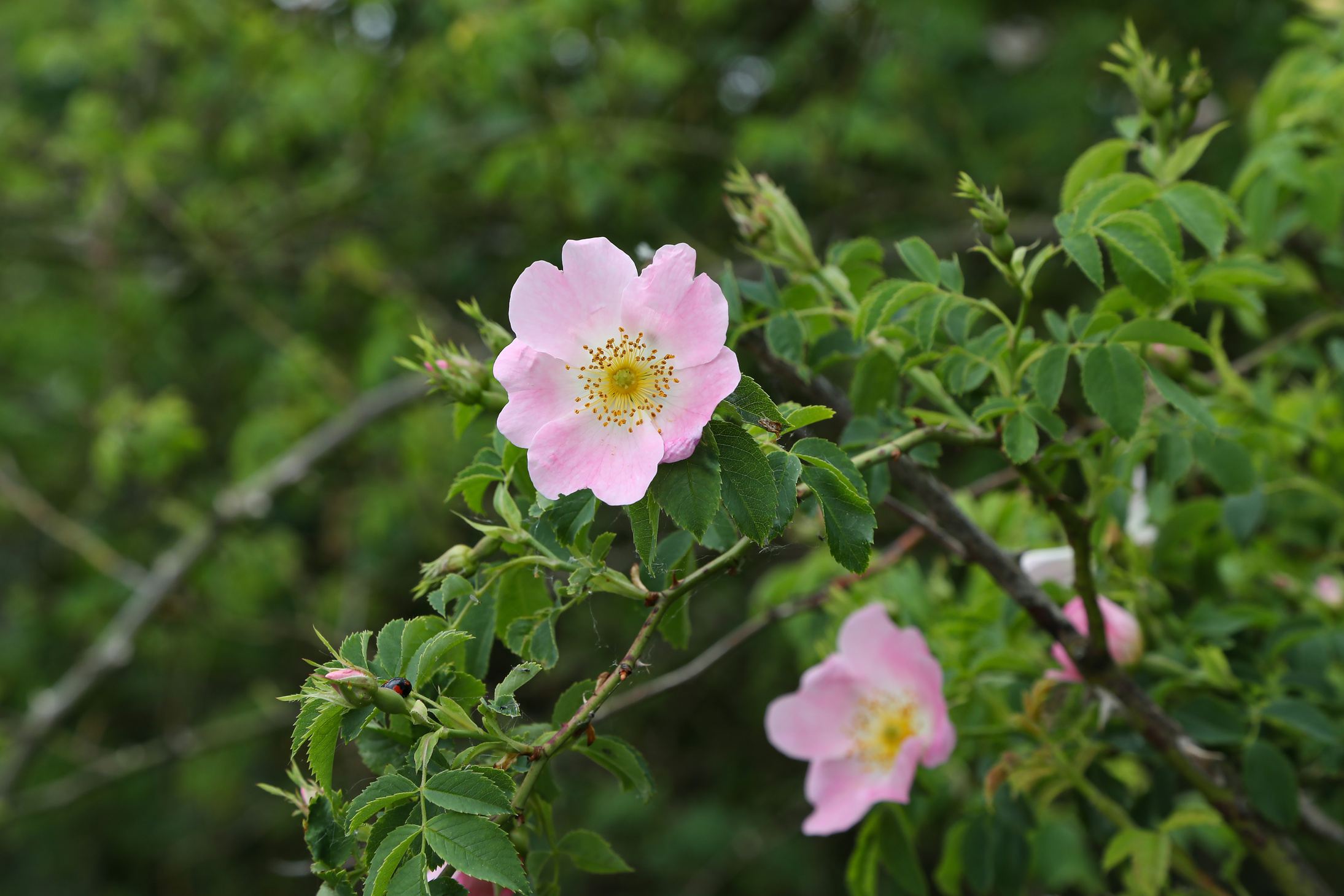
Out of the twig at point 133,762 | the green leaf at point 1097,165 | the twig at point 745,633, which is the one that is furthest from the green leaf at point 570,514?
the twig at point 133,762

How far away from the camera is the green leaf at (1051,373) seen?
0.87 meters

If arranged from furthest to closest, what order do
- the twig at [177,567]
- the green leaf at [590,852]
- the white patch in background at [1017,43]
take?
the white patch in background at [1017,43]
the twig at [177,567]
the green leaf at [590,852]

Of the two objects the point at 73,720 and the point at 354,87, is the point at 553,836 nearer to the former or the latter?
the point at 354,87

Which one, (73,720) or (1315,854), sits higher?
(1315,854)

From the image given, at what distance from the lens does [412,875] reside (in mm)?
641

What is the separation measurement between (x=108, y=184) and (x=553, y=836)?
3.43 metres

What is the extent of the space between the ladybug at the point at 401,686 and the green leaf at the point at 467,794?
0.07m

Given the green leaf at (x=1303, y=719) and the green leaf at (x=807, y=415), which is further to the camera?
the green leaf at (x=1303, y=719)

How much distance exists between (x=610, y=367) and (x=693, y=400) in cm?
11

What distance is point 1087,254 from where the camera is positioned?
85 centimetres

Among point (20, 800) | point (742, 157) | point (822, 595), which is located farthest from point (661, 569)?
point (20, 800)

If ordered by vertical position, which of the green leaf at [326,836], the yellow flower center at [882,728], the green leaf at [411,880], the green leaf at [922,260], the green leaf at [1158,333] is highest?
the green leaf at [922,260]

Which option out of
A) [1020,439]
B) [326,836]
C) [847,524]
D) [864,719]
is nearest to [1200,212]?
[1020,439]

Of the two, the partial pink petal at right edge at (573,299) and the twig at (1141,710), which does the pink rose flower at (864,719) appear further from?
the partial pink petal at right edge at (573,299)
